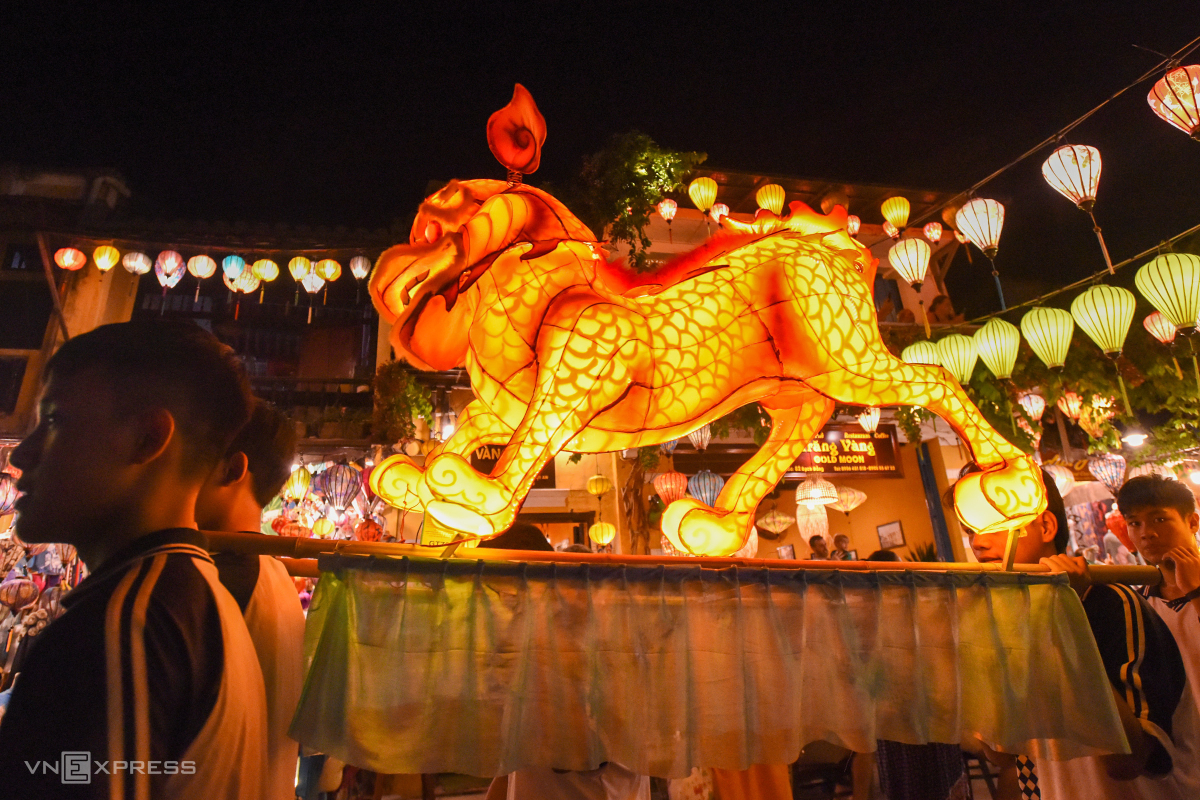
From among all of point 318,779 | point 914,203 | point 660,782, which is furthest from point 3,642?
point 914,203

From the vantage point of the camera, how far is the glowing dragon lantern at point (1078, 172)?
4.82 m

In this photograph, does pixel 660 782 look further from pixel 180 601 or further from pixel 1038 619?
pixel 180 601

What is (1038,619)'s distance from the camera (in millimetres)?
1890

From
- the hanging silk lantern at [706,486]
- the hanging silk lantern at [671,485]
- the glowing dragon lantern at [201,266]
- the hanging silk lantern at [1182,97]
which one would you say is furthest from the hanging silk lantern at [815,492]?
the glowing dragon lantern at [201,266]

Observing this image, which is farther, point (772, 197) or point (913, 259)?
point (772, 197)

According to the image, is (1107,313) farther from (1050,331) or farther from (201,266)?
(201,266)

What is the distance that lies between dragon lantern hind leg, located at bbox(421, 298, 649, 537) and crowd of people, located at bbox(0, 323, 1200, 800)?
1.49 feet

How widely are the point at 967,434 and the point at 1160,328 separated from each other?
6.49 meters

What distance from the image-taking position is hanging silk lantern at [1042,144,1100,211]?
4.82 metres

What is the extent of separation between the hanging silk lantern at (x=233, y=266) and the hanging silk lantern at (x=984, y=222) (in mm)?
9627

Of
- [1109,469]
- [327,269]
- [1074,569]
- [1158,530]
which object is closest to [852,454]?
[1109,469]

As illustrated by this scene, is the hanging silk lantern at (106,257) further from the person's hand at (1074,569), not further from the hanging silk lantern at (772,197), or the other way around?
the person's hand at (1074,569)

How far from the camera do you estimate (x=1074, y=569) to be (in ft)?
6.48

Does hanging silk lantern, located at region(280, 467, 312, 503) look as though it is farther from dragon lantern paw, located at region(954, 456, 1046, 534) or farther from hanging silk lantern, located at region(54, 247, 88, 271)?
dragon lantern paw, located at region(954, 456, 1046, 534)
